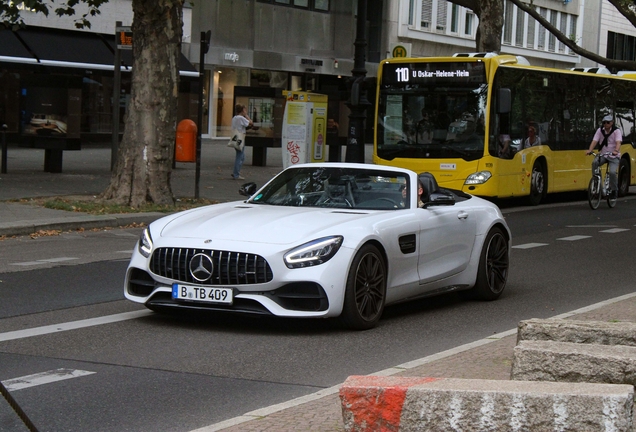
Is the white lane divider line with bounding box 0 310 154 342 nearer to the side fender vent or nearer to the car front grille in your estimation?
the car front grille

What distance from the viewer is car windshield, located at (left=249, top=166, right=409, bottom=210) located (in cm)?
948

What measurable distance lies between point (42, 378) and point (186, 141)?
63.1ft

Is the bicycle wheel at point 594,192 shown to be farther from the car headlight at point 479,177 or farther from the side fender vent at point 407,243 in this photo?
the side fender vent at point 407,243

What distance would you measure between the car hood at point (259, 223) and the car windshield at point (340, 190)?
276 mm

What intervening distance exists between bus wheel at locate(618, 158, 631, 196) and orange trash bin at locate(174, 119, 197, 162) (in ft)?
35.7

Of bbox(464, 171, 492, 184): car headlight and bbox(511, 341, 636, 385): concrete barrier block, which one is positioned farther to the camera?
bbox(464, 171, 492, 184): car headlight

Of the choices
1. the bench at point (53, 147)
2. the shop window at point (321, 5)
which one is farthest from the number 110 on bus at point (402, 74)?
the shop window at point (321, 5)

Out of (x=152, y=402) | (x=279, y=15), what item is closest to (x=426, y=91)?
(x=152, y=402)

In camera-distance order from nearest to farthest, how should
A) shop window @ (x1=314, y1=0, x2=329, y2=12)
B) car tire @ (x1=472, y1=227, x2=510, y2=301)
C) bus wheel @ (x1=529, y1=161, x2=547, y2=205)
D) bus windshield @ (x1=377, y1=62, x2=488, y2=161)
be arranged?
car tire @ (x1=472, y1=227, x2=510, y2=301)
bus windshield @ (x1=377, y1=62, x2=488, y2=161)
bus wheel @ (x1=529, y1=161, x2=547, y2=205)
shop window @ (x1=314, y1=0, x2=329, y2=12)

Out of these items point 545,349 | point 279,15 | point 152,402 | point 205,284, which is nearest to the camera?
point 545,349

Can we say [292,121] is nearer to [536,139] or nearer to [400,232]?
[536,139]

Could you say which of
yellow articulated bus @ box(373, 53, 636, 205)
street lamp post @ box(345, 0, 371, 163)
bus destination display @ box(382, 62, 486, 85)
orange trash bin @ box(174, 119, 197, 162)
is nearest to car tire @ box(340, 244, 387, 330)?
yellow articulated bus @ box(373, 53, 636, 205)

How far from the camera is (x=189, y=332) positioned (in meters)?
8.38

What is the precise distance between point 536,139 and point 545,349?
61.2ft
